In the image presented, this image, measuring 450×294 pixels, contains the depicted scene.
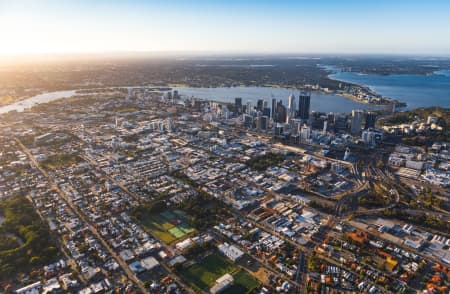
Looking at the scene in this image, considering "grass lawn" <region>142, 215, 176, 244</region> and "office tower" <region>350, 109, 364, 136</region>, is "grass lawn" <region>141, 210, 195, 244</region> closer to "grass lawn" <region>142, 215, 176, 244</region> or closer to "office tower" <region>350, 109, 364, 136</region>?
"grass lawn" <region>142, 215, 176, 244</region>

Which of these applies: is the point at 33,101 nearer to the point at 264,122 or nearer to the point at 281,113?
the point at 264,122

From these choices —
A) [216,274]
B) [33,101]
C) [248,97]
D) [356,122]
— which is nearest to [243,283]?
[216,274]

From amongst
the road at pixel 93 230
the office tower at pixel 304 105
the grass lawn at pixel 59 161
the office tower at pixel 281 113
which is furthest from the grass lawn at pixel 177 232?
the office tower at pixel 304 105

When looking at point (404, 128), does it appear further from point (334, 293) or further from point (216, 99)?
point (216, 99)

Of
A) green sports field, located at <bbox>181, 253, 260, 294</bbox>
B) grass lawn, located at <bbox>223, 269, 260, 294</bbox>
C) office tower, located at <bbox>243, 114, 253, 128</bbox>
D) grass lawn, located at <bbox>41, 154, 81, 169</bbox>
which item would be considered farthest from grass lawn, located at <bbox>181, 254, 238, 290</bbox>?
office tower, located at <bbox>243, 114, 253, 128</bbox>

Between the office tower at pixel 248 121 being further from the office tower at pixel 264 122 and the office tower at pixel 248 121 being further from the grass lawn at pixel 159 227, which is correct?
the grass lawn at pixel 159 227

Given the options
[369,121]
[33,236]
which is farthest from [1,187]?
[369,121]
